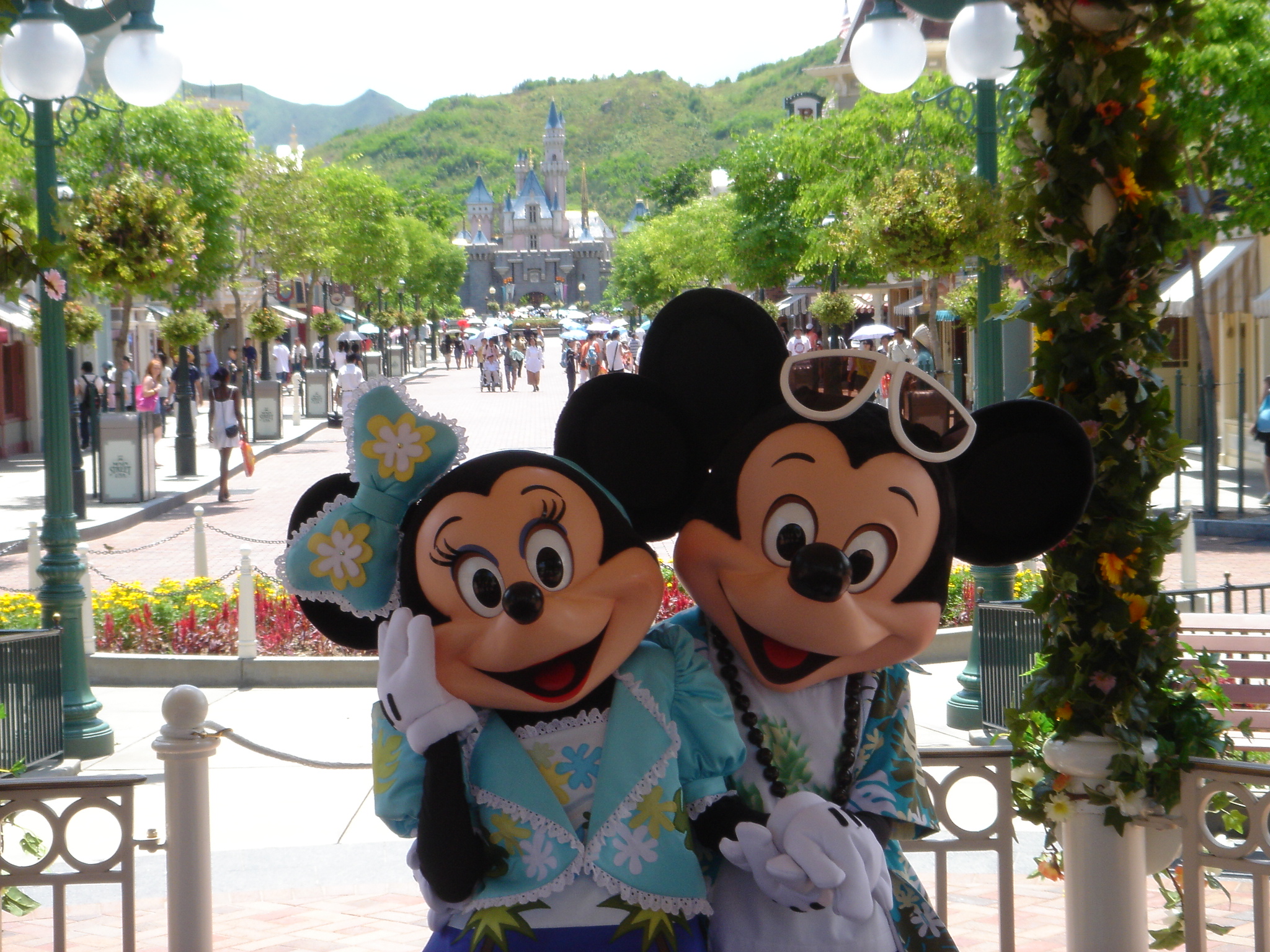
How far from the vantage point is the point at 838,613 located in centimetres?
274

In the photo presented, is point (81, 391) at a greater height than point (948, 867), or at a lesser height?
greater

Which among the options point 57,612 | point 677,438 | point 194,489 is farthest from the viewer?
point 194,489

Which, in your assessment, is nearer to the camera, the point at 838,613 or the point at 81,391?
the point at 838,613

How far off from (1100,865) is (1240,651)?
2.53 metres

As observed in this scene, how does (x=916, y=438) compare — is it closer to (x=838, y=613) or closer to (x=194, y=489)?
(x=838, y=613)

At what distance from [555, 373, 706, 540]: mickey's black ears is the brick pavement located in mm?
2527

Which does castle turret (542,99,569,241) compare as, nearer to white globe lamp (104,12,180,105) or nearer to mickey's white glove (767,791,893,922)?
white globe lamp (104,12,180,105)

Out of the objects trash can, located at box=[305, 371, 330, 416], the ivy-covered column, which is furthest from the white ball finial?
trash can, located at box=[305, 371, 330, 416]

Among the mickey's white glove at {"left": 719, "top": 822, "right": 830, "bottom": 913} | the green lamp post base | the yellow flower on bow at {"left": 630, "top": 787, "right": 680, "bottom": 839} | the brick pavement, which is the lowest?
the brick pavement

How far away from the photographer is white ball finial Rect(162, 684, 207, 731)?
152 inches

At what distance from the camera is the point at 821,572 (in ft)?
8.78

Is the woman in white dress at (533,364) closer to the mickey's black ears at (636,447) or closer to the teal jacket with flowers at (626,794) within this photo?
the mickey's black ears at (636,447)

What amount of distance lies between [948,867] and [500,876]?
140 inches

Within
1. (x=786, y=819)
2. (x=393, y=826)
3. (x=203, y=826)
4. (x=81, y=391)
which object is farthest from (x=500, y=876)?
(x=81, y=391)
